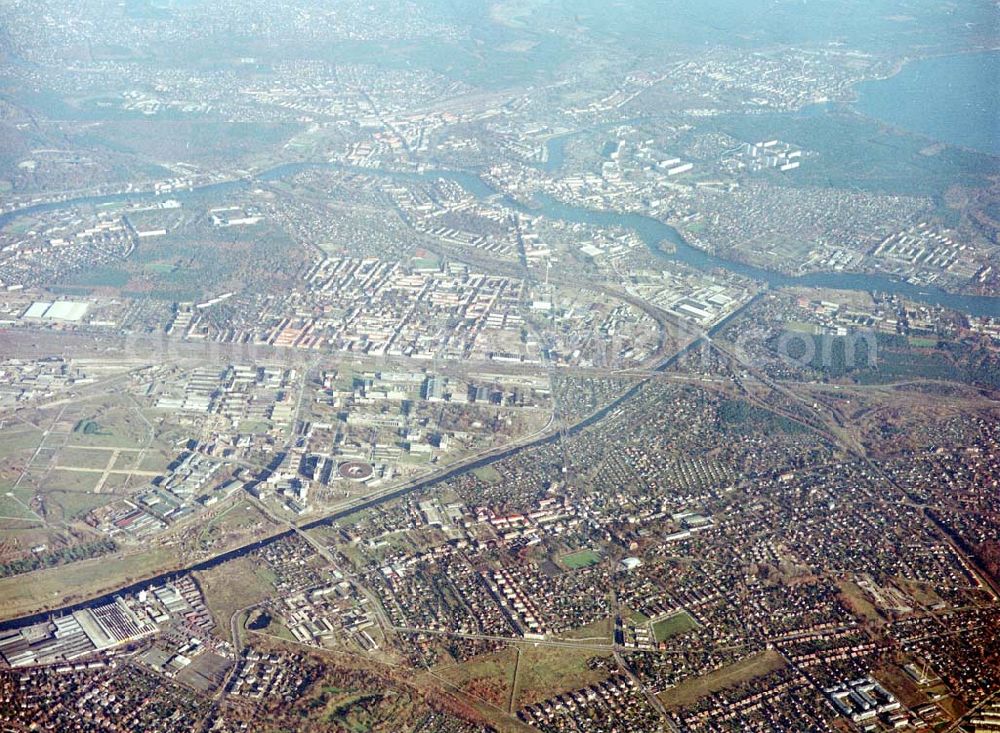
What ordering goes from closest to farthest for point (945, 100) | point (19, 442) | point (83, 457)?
point (83, 457) → point (19, 442) → point (945, 100)

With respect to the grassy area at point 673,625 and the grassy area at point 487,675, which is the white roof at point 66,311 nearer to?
the grassy area at point 487,675

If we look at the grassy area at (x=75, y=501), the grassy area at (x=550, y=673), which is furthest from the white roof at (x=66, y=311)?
the grassy area at (x=550, y=673)

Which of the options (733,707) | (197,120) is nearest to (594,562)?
(733,707)

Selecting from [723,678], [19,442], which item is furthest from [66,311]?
[723,678]

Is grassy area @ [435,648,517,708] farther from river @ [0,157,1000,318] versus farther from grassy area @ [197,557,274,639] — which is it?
river @ [0,157,1000,318]

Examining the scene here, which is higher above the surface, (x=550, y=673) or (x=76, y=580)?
(x=550, y=673)

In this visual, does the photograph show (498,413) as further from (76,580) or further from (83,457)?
(76,580)

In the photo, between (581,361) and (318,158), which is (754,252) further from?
(318,158)
